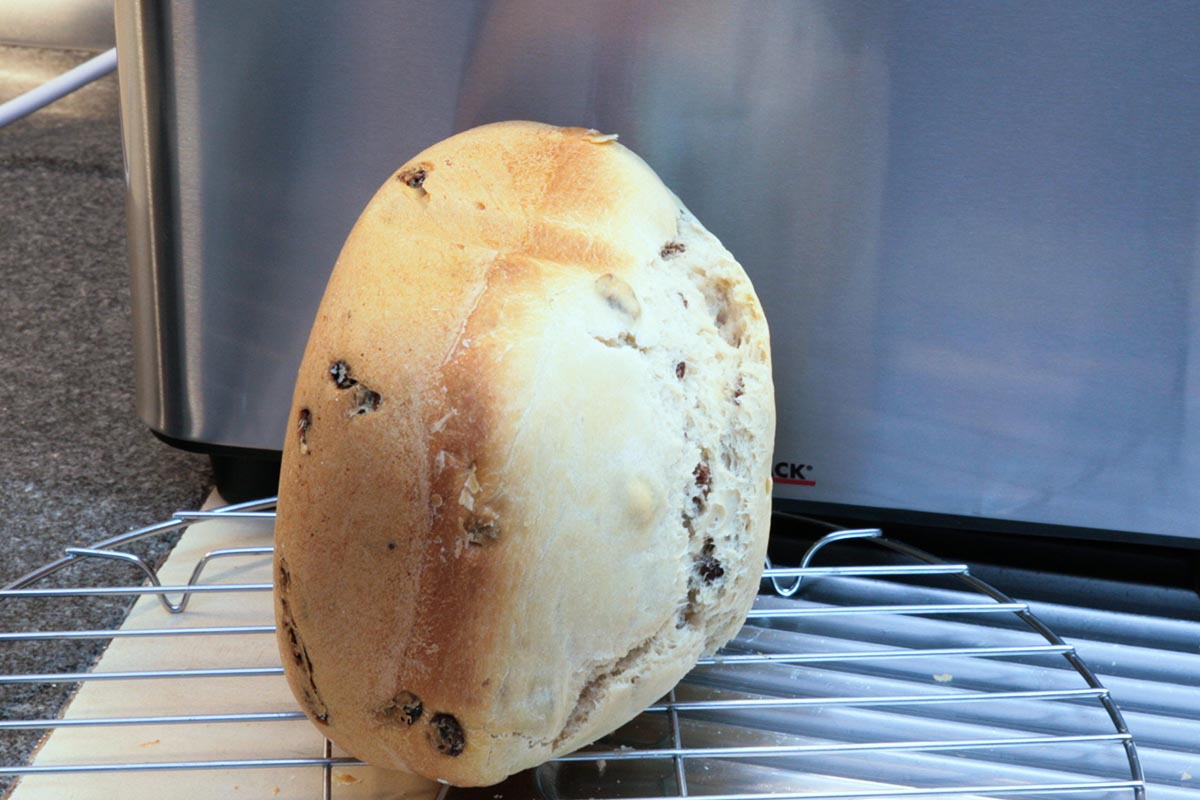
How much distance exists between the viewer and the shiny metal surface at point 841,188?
0.54 meters

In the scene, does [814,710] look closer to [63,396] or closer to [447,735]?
[447,735]

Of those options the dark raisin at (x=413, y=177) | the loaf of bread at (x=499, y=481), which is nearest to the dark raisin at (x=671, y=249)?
the loaf of bread at (x=499, y=481)

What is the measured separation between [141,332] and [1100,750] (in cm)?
58

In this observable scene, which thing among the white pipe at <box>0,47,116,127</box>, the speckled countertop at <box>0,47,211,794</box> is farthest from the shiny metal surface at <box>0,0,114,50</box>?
the white pipe at <box>0,47,116,127</box>

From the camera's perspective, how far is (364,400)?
42 centimetres

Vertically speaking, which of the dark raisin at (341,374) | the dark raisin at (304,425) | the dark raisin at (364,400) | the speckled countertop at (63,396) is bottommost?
the speckled countertop at (63,396)

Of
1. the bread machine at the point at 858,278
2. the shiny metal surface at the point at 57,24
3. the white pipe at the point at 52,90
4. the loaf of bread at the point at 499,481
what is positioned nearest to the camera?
the loaf of bread at the point at 499,481

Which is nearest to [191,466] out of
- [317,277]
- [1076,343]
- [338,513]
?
[317,277]

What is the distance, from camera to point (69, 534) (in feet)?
2.18

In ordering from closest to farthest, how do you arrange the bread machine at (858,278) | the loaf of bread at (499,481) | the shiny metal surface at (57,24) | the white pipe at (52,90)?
the loaf of bread at (499,481), the bread machine at (858,278), the white pipe at (52,90), the shiny metal surface at (57,24)

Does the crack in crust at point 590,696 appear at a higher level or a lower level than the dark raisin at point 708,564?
lower

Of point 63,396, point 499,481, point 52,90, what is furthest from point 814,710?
point 52,90

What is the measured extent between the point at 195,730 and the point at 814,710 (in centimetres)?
31

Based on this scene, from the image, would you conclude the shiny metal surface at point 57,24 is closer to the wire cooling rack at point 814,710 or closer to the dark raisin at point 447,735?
the wire cooling rack at point 814,710
